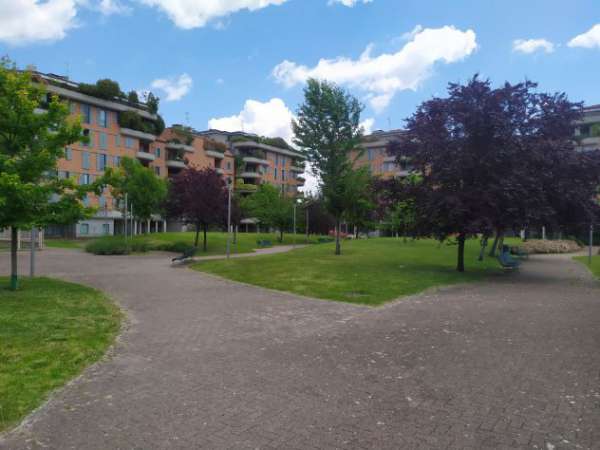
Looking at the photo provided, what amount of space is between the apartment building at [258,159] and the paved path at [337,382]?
226ft

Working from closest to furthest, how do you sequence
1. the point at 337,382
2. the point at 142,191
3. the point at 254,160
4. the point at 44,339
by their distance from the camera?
the point at 337,382
the point at 44,339
the point at 142,191
the point at 254,160

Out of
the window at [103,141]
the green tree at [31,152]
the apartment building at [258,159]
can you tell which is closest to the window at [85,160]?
the window at [103,141]

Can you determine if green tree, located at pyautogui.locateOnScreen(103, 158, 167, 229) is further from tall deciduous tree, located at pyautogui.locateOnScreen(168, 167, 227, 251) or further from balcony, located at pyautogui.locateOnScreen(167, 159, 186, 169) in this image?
balcony, located at pyautogui.locateOnScreen(167, 159, 186, 169)

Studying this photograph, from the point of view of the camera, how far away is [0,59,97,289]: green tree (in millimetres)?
12151

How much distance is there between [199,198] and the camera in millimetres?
31594

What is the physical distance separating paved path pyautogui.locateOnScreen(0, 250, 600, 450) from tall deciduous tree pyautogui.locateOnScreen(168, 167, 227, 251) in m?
21.3

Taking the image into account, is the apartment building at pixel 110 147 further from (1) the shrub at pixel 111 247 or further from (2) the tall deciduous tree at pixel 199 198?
(1) the shrub at pixel 111 247

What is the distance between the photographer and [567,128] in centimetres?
1695

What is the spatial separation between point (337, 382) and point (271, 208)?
4618 cm

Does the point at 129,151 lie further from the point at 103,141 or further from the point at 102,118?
the point at 102,118

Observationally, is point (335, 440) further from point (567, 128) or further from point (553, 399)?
point (567, 128)

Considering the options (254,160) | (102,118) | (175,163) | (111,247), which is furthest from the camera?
(254,160)

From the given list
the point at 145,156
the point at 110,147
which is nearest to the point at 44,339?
the point at 110,147

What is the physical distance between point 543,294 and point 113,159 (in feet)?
184
